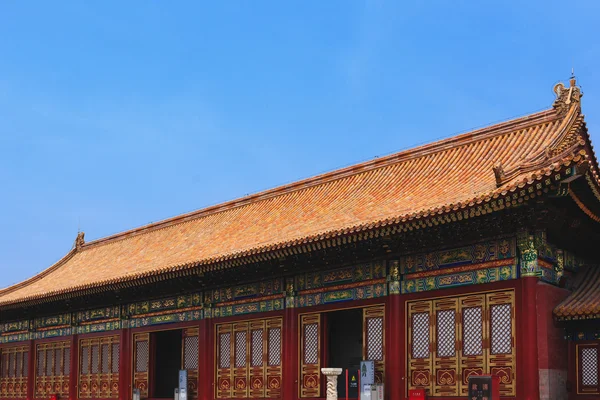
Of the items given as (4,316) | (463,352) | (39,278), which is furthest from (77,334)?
(463,352)

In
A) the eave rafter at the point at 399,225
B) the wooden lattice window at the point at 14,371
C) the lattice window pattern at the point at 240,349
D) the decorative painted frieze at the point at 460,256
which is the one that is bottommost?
the wooden lattice window at the point at 14,371

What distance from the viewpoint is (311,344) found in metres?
20.7

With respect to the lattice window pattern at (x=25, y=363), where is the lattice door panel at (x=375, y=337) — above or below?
above

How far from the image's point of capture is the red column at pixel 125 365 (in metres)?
26.8

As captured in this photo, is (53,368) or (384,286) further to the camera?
(53,368)

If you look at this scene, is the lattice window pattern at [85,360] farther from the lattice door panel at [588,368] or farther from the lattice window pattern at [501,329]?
the lattice door panel at [588,368]

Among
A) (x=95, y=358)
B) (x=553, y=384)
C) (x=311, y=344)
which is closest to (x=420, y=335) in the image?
(x=553, y=384)

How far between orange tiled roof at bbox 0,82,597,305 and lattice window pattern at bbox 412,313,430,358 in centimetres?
236

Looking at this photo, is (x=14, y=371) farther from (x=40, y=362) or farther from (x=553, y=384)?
(x=553, y=384)

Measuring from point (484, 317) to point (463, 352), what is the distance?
887mm

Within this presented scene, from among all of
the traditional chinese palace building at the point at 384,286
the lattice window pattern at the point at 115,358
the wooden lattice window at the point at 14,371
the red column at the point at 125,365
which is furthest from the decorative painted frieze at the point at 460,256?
the wooden lattice window at the point at 14,371

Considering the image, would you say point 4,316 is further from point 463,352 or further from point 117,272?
point 463,352

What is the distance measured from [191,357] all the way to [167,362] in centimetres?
554

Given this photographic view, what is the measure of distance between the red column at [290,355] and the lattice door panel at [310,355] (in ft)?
0.56
